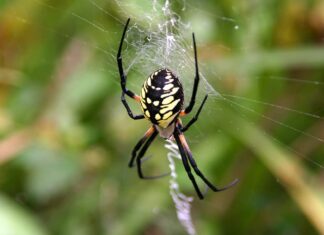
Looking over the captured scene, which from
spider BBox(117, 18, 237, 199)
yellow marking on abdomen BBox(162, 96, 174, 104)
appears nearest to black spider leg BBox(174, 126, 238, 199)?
spider BBox(117, 18, 237, 199)

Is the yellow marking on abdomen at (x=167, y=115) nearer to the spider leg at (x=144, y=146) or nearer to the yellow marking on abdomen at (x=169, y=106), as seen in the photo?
the yellow marking on abdomen at (x=169, y=106)

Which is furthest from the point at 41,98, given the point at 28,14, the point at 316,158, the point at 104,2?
the point at 316,158

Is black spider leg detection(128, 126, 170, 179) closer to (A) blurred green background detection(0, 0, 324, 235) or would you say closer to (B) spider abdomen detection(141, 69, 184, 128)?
(A) blurred green background detection(0, 0, 324, 235)

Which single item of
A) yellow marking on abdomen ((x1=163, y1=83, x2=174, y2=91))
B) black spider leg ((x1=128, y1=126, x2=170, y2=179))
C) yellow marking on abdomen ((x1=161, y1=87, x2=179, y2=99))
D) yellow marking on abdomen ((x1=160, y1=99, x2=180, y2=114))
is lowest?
black spider leg ((x1=128, y1=126, x2=170, y2=179))

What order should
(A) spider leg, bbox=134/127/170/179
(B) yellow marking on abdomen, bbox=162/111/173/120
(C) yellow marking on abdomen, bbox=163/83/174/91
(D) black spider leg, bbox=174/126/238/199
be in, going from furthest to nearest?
(A) spider leg, bbox=134/127/170/179 < (D) black spider leg, bbox=174/126/238/199 < (B) yellow marking on abdomen, bbox=162/111/173/120 < (C) yellow marking on abdomen, bbox=163/83/174/91

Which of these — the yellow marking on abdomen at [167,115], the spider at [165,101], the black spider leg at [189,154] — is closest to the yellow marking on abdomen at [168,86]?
the spider at [165,101]

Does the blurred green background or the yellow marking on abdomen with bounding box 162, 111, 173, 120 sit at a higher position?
the yellow marking on abdomen with bounding box 162, 111, 173, 120

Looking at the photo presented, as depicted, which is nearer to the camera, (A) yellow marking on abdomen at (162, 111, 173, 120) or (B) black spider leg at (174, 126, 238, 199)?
(A) yellow marking on abdomen at (162, 111, 173, 120)
